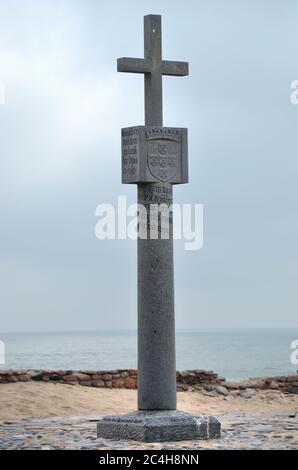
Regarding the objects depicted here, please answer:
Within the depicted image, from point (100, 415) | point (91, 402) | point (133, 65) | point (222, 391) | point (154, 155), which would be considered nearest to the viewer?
point (154, 155)

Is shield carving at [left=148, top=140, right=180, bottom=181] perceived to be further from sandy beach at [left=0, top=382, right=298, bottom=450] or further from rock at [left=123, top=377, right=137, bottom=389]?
rock at [left=123, top=377, right=137, bottom=389]

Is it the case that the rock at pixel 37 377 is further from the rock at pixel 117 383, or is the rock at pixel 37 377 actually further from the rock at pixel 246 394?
the rock at pixel 246 394

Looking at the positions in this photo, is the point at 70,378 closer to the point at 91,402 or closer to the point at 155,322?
the point at 91,402

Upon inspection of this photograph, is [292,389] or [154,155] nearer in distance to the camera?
[154,155]

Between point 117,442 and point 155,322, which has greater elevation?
point 155,322

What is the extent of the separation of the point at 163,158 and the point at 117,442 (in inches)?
139

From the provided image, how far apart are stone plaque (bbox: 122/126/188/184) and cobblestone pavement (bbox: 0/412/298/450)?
3.24m

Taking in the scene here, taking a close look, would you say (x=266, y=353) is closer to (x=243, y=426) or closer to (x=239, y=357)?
(x=239, y=357)

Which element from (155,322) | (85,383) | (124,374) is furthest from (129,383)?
(155,322)

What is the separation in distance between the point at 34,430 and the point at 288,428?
335 cm

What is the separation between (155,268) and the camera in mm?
15008

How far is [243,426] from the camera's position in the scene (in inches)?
647
